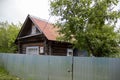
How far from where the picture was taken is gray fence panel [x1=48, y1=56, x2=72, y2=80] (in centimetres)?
1166

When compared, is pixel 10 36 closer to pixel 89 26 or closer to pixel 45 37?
pixel 45 37

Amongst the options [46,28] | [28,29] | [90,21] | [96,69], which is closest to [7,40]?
[28,29]

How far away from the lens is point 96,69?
1025cm

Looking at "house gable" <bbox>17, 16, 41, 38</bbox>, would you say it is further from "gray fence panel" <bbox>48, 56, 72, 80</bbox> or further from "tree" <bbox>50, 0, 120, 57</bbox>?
"gray fence panel" <bbox>48, 56, 72, 80</bbox>

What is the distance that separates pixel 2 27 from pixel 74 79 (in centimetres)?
2375

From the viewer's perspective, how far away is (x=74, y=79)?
11.3 metres

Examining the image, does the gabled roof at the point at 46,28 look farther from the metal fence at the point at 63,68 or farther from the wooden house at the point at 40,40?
the metal fence at the point at 63,68

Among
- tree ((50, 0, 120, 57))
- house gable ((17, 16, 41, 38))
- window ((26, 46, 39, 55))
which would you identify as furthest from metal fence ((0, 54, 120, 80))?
house gable ((17, 16, 41, 38))

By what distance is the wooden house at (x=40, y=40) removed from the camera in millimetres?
19359

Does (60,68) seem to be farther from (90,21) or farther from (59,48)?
(59,48)

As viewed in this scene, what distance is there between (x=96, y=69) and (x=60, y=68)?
254cm

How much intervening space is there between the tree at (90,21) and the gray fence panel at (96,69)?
3.04 metres

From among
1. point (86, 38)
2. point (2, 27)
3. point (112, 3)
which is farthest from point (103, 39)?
point (2, 27)

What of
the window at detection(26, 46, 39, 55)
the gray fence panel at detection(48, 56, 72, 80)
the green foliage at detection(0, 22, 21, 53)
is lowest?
the gray fence panel at detection(48, 56, 72, 80)
